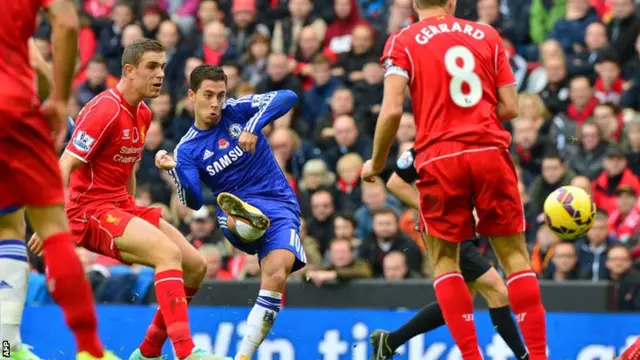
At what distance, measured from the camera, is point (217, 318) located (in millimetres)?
13688

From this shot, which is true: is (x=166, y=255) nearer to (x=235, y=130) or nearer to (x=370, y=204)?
(x=235, y=130)

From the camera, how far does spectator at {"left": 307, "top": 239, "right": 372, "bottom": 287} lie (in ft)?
46.9

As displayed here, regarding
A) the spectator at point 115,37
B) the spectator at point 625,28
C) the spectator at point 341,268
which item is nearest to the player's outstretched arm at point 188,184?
the spectator at point 341,268

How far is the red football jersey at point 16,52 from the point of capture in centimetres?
735

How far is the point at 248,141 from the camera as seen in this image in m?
10.2

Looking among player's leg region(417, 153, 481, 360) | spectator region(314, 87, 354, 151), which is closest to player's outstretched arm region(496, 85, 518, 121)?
player's leg region(417, 153, 481, 360)

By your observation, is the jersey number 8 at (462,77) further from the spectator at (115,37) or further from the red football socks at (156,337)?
the spectator at (115,37)

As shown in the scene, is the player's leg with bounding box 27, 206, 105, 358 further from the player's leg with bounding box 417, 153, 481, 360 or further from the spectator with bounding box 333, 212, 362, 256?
the spectator with bounding box 333, 212, 362, 256

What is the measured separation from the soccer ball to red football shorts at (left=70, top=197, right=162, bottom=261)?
2987mm

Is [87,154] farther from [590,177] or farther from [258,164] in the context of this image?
[590,177]

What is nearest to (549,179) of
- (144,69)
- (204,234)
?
(204,234)

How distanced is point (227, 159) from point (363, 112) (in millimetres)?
6501

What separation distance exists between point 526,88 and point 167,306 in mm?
8402

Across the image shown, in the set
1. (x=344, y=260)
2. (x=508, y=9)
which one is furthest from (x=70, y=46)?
(x=508, y=9)
